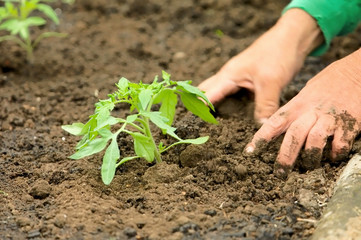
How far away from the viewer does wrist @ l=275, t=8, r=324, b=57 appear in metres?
3.13

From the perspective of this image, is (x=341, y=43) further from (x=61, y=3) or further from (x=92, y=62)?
(x=61, y=3)

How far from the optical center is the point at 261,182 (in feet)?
8.01

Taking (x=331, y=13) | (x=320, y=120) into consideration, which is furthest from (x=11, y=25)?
(x=320, y=120)

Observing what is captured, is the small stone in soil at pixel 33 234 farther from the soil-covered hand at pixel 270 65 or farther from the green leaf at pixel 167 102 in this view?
the soil-covered hand at pixel 270 65

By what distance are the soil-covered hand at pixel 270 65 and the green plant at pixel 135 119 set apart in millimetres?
471

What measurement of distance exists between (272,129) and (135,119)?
0.68 m

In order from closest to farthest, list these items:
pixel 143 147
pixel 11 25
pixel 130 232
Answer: pixel 130 232 → pixel 143 147 → pixel 11 25

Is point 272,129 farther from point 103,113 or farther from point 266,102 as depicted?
point 103,113

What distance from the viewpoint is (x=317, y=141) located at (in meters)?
2.46

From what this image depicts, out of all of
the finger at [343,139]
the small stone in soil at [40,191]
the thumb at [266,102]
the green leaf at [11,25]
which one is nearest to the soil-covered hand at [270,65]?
the thumb at [266,102]

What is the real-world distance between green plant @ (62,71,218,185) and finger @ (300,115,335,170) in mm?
460

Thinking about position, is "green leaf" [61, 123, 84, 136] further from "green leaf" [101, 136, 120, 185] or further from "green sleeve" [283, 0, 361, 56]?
"green sleeve" [283, 0, 361, 56]

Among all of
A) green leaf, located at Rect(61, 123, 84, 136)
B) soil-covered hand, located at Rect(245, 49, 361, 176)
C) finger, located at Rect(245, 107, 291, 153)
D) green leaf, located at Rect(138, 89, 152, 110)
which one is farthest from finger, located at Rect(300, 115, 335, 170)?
green leaf, located at Rect(61, 123, 84, 136)

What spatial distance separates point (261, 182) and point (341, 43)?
78.6 inches
